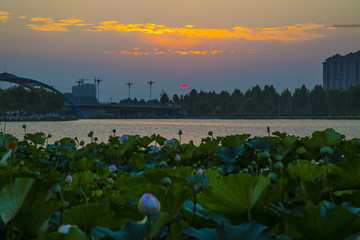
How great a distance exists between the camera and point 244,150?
3.02 m

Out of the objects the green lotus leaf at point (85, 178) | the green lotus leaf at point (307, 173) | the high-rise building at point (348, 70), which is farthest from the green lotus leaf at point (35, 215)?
the high-rise building at point (348, 70)

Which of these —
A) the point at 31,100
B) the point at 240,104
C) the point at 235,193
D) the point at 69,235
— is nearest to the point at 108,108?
the point at 31,100

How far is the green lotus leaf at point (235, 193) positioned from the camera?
0.82m

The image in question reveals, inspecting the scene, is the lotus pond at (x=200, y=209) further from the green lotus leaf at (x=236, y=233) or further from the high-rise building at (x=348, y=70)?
the high-rise building at (x=348, y=70)

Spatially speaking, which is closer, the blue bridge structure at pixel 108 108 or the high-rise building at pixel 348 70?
the blue bridge structure at pixel 108 108

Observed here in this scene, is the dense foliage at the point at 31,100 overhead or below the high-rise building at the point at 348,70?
below

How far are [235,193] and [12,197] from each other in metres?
0.49

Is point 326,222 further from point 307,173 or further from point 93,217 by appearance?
point 93,217

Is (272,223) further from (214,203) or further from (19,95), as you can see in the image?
(19,95)

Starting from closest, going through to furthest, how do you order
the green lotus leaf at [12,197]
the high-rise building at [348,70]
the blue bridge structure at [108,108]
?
the green lotus leaf at [12,197]
the blue bridge structure at [108,108]
the high-rise building at [348,70]

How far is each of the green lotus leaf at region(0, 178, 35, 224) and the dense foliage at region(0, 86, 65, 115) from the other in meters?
83.1

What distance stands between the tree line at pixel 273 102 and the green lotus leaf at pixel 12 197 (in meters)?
98.2

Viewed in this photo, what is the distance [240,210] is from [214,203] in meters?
0.06

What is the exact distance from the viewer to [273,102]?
112000mm
